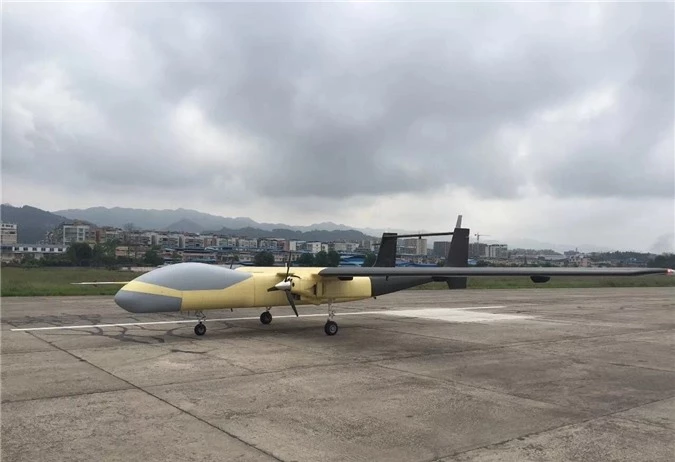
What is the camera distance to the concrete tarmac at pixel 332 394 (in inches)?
254

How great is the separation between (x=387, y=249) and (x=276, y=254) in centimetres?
491

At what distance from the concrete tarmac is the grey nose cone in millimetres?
964

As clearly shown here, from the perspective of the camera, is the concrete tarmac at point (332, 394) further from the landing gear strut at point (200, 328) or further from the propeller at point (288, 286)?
the propeller at point (288, 286)

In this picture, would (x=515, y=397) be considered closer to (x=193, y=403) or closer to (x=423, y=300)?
(x=193, y=403)

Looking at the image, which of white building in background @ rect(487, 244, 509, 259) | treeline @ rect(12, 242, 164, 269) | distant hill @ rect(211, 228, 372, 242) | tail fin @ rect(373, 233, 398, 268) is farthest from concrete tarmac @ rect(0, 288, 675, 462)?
treeline @ rect(12, 242, 164, 269)

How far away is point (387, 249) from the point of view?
71.3 ft

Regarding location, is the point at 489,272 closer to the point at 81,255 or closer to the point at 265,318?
the point at 265,318

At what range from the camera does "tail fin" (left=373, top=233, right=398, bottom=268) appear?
2166 cm

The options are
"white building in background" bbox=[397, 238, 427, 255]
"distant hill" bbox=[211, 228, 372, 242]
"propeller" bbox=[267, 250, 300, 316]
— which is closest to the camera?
"propeller" bbox=[267, 250, 300, 316]

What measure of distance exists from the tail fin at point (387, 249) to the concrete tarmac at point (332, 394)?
4.42 m

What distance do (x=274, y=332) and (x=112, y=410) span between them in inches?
362

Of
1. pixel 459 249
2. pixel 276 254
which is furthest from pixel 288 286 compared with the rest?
pixel 459 249

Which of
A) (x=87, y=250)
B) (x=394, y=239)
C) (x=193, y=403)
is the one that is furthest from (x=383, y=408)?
(x=87, y=250)

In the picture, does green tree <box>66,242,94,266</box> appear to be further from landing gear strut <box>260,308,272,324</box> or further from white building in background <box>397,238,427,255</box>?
landing gear strut <box>260,308,272,324</box>
